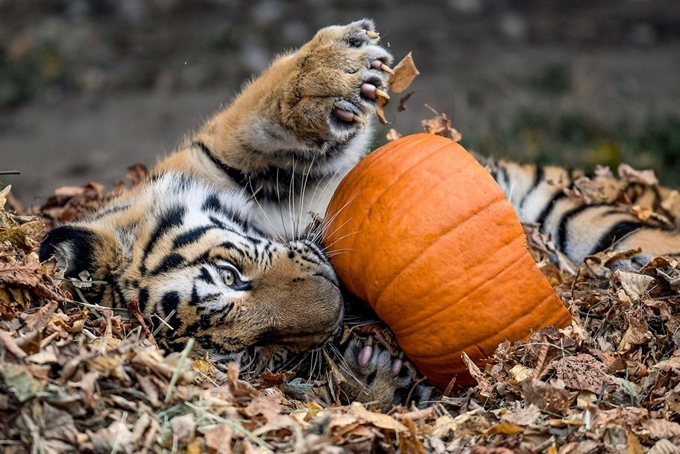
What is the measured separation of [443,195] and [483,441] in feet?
2.74

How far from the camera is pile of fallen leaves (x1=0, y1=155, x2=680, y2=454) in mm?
1917

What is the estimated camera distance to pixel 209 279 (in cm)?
265

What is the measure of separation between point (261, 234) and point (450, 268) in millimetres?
899

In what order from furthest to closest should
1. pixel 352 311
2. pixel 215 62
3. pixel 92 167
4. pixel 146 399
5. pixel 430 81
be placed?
pixel 215 62 < pixel 430 81 < pixel 92 167 < pixel 352 311 < pixel 146 399

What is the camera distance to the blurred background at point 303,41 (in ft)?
21.2

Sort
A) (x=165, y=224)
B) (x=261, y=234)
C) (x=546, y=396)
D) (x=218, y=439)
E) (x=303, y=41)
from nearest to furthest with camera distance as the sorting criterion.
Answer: (x=218, y=439) < (x=546, y=396) < (x=165, y=224) < (x=261, y=234) < (x=303, y=41)

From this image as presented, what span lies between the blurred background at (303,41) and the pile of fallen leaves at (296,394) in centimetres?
337

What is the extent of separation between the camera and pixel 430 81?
7.31m

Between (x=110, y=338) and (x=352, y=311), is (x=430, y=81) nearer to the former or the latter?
(x=352, y=311)

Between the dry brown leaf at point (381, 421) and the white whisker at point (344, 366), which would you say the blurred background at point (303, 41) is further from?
the dry brown leaf at point (381, 421)

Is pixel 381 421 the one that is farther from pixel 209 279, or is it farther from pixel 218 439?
pixel 209 279

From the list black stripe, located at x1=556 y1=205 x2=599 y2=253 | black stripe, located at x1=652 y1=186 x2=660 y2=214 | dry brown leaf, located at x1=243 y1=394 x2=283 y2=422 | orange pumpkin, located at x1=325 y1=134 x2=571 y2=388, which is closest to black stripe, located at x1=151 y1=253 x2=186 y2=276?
orange pumpkin, located at x1=325 y1=134 x2=571 y2=388

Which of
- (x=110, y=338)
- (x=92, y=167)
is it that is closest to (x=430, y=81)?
(x=92, y=167)

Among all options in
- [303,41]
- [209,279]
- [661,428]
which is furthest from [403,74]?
[303,41]
